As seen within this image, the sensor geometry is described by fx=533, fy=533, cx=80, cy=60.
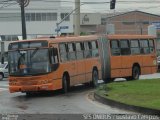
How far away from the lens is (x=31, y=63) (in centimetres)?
2384

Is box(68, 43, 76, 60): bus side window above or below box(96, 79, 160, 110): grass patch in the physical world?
above

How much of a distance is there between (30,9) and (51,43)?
313ft

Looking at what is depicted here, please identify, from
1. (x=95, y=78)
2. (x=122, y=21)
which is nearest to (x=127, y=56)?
(x=95, y=78)

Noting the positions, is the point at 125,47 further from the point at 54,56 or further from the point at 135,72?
the point at 54,56

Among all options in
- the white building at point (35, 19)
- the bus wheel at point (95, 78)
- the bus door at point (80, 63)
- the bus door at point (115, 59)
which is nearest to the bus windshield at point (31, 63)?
the bus door at point (80, 63)

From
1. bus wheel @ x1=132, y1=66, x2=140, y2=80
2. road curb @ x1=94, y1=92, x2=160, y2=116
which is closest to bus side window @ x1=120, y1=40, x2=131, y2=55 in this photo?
bus wheel @ x1=132, y1=66, x2=140, y2=80

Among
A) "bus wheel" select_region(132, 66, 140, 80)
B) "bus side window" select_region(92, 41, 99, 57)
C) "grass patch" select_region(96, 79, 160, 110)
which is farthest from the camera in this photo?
"bus wheel" select_region(132, 66, 140, 80)

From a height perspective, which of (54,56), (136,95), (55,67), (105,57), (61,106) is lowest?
(61,106)

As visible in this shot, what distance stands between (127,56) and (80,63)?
543 centimetres

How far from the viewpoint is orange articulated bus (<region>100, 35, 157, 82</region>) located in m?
30.5

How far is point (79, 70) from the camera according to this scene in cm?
2678

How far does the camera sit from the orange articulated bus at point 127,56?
1199 inches

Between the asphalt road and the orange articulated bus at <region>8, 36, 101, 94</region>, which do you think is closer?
the asphalt road

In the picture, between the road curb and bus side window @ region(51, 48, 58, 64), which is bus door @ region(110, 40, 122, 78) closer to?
bus side window @ region(51, 48, 58, 64)
